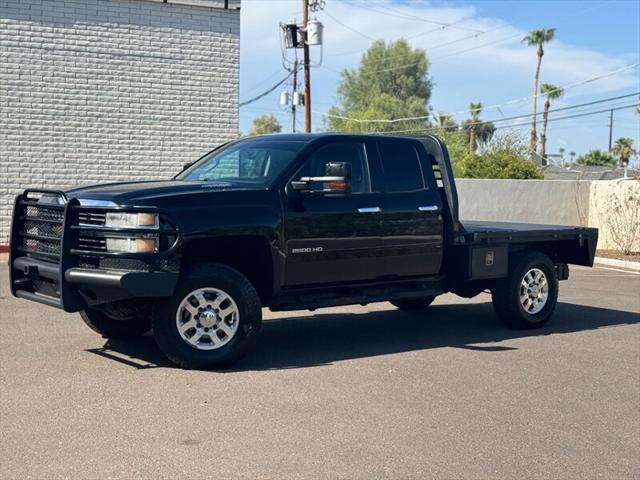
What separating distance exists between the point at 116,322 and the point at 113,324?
0.03 m

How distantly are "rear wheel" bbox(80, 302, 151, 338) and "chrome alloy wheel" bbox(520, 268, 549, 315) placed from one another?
4.19 m

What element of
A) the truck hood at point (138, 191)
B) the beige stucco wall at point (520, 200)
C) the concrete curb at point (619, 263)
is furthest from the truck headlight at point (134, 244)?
the beige stucco wall at point (520, 200)

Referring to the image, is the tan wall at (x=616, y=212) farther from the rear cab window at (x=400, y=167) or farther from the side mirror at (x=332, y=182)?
the side mirror at (x=332, y=182)

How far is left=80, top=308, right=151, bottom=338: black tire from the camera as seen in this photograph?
26.7 ft

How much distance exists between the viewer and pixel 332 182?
25.1 feet

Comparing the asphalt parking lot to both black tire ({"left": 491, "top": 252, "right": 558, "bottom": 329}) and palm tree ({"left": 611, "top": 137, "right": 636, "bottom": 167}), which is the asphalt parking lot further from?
palm tree ({"left": 611, "top": 137, "right": 636, "bottom": 167})

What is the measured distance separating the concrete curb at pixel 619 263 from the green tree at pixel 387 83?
52.6 meters

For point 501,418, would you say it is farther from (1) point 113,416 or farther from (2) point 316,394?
(1) point 113,416

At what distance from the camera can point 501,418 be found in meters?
6.04

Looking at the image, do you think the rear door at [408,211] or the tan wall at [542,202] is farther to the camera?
the tan wall at [542,202]

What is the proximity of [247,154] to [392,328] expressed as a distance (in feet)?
8.66

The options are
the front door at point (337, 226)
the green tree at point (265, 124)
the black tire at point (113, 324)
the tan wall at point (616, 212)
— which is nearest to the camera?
the front door at point (337, 226)

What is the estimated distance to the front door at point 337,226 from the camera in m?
7.72

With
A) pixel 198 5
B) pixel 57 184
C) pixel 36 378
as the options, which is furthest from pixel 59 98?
pixel 36 378
